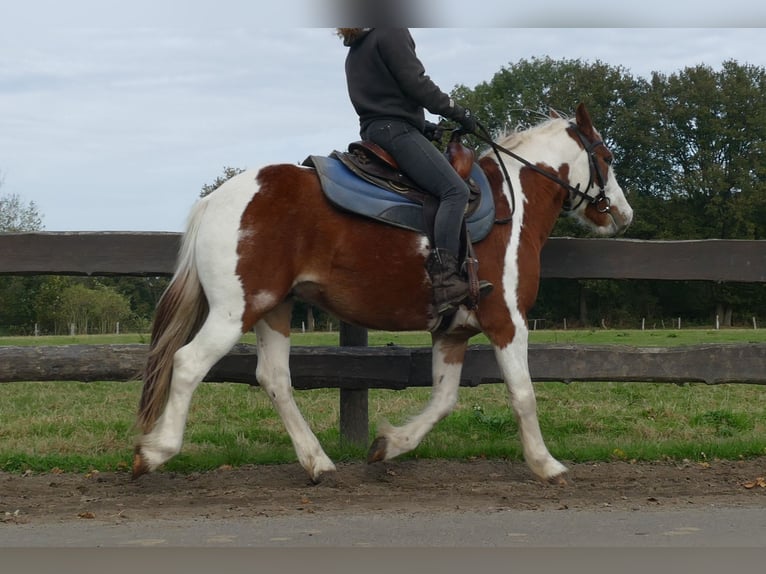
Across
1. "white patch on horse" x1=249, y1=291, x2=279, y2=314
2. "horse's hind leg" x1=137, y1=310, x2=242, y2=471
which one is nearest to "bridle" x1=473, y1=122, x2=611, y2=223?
"white patch on horse" x1=249, y1=291, x2=279, y2=314

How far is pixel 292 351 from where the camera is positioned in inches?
273

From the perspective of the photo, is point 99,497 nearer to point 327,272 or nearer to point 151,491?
point 151,491

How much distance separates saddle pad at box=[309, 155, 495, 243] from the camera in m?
5.74

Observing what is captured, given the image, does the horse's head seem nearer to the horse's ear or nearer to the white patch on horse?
the horse's ear

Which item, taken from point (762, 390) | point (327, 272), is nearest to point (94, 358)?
point (327, 272)

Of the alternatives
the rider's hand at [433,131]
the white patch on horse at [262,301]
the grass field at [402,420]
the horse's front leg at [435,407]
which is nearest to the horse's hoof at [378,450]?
the horse's front leg at [435,407]

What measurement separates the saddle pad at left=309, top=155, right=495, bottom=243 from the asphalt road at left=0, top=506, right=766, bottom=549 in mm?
1900

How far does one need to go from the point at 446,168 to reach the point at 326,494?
2.17 meters

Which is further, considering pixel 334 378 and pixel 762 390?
pixel 762 390

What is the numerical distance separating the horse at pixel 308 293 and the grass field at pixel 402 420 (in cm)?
63

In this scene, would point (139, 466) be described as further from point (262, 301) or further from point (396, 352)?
point (396, 352)

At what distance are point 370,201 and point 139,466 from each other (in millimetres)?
2147

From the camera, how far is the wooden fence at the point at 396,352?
6.54 meters

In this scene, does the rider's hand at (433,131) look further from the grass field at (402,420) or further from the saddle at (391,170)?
the grass field at (402,420)
